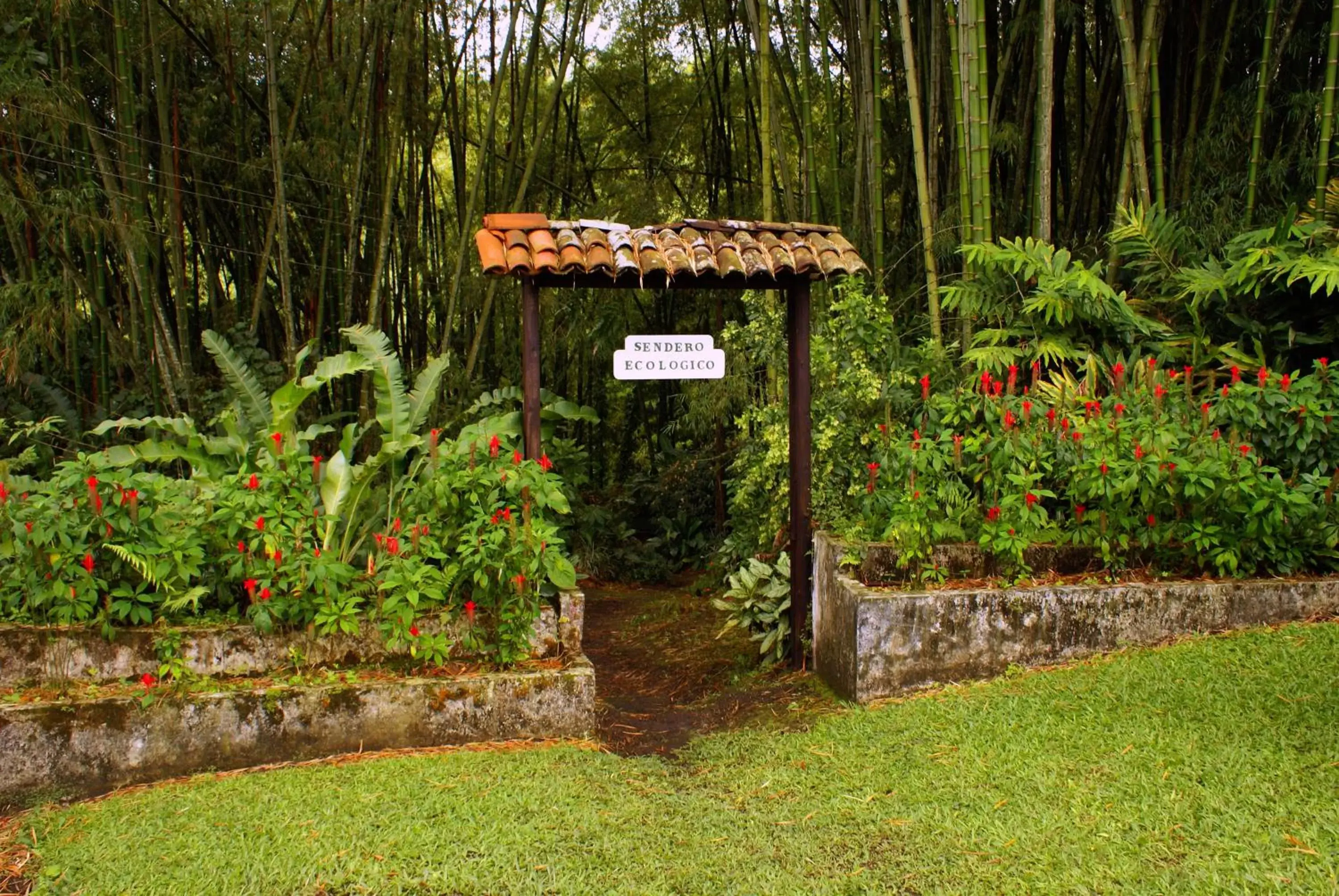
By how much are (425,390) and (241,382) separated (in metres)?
0.90

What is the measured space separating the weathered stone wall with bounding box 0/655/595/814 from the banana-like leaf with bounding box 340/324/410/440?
3.85ft

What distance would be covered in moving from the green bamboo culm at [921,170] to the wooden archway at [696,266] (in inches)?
33.1

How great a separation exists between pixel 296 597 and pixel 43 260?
139 inches

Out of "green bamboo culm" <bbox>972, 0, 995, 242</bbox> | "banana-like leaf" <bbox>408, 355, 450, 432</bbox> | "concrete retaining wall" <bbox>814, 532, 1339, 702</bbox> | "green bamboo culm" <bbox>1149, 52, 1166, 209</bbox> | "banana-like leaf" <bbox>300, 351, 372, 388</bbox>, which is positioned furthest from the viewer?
"green bamboo culm" <bbox>1149, 52, 1166, 209</bbox>

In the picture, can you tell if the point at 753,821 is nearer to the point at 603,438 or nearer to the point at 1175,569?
the point at 1175,569

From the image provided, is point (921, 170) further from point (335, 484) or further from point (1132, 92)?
point (335, 484)

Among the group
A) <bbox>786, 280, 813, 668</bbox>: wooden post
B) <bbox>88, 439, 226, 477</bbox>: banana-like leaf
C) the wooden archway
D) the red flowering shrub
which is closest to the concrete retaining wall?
the red flowering shrub

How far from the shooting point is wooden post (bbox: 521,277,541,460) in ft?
12.4

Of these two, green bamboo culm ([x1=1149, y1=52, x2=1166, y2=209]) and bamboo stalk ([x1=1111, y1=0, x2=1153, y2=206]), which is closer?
bamboo stalk ([x1=1111, y1=0, x2=1153, y2=206])

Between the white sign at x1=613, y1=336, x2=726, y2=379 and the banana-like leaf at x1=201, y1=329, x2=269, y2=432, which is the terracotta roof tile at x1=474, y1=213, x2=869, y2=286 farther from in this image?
the banana-like leaf at x1=201, y1=329, x2=269, y2=432

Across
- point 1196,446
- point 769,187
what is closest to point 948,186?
point 769,187

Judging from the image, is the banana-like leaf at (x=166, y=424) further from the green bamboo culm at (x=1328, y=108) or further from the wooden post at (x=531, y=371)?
the green bamboo culm at (x=1328, y=108)

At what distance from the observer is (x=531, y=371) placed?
3809mm

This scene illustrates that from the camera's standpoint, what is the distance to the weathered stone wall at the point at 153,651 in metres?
3.07
